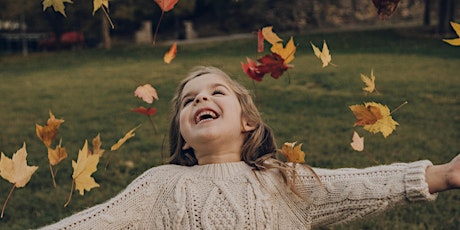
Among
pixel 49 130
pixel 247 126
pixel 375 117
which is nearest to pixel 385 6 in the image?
pixel 375 117

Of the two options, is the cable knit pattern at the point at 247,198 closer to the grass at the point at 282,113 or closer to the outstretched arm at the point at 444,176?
the outstretched arm at the point at 444,176

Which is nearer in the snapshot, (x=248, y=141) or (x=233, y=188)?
(x=233, y=188)

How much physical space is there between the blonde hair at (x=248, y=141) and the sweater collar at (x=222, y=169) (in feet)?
0.15

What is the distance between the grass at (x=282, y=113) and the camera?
12.8ft

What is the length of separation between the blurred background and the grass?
22.7 feet

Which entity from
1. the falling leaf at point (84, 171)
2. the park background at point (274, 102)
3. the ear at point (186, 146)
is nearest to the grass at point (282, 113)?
the park background at point (274, 102)

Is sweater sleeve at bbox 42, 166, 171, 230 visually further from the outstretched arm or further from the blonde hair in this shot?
the outstretched arm

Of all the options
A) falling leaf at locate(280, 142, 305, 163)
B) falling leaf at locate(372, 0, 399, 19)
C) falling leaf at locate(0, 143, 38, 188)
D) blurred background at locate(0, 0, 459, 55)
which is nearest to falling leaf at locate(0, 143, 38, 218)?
falling leaf at locate(0, 143, 38, 188)

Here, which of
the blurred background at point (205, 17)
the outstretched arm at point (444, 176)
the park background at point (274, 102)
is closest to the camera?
the outstretched arm at point (444, 176)

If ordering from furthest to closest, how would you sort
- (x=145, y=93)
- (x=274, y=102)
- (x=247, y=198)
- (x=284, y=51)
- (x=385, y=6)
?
(x=274, y=102) → (x=145, y=93) → (x=284, y=51) → (x=247, y=198) → (x=385, y=6)

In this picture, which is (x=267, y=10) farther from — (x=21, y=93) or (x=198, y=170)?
(x=198, y=170)

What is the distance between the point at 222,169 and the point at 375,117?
551mm

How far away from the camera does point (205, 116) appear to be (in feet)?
7.14

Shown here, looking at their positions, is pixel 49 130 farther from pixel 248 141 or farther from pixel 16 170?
pixel 248 141
